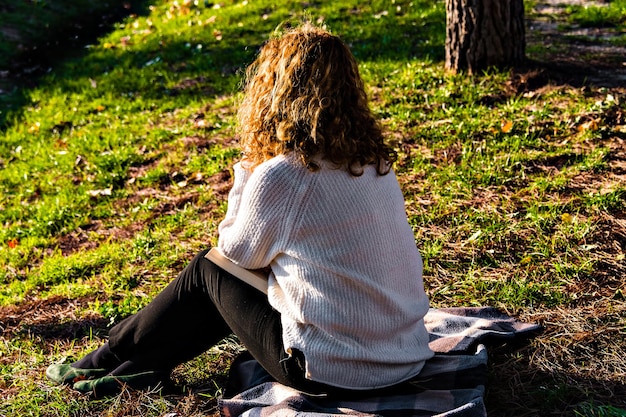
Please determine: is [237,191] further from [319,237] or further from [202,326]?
[202,326]

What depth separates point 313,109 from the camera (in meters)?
2.46

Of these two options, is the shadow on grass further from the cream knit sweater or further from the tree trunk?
the cream knit sweater

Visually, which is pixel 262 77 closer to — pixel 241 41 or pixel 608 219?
pixel 608 219

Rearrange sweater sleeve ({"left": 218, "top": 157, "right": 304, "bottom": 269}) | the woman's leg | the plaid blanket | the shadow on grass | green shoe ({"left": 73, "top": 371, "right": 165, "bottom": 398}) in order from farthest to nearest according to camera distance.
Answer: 1. the shadow on grass
2. green shoe ({"left": 73, "top": 371, "right": 165, "bottom": 398})
3. the woman's leg
4. the plaid blanket
5. sweater sleeve ({"left": 218, "top": 157, "right": 304, "bottom": 269})

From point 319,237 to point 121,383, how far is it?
44.8 inches

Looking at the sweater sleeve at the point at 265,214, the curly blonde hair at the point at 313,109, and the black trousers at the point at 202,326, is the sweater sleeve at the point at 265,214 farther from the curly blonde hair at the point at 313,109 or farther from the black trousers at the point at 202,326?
the black trousers at the point at 202,326

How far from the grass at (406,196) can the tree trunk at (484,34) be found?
0.42 feet

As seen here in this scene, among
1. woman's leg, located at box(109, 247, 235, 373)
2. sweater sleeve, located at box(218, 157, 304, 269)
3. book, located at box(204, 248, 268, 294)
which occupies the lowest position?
woman's leg, located at box(109, 247, 235, 373)

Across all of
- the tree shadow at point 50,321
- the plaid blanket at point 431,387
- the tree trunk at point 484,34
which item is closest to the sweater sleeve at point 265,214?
the plaid blanket at point 431,387

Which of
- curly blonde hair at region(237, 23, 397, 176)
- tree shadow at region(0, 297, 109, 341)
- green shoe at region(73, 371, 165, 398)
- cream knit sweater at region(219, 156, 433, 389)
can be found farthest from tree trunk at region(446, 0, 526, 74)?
green shoe at region(73, 371, 165, 398)

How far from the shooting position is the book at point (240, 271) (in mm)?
2625

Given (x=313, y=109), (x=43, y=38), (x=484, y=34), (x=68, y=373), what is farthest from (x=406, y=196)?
(x=43, y=38)

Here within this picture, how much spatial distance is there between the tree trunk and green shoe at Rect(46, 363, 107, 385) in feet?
12.1

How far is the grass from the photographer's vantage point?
9.96 feet
